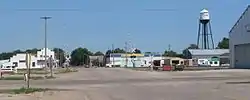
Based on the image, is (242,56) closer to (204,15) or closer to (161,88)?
(204,15)

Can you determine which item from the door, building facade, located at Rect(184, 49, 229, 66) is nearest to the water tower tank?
building facade, located at Rect(184, 49, 229, 66)

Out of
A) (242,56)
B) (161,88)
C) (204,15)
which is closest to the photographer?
(161,88)

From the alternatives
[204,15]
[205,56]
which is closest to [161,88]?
[204,15]

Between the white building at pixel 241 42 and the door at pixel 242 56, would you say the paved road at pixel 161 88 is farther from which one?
the white building at pixel 241 42

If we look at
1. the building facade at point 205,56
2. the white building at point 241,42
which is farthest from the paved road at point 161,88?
→ the building facade at point 205,56

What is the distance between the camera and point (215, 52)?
175m

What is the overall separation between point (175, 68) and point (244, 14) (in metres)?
15.6

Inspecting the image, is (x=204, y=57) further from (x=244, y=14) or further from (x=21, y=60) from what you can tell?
(x=244, y=14)

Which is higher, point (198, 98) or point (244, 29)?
point (244, 29)

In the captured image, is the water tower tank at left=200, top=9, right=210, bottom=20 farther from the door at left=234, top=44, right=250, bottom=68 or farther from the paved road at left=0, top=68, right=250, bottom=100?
the paved road at left=0, top=68, right=250, bottom=100

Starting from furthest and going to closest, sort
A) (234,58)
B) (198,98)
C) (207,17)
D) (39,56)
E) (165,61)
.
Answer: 1. (39,56)
2. (207,17)
3. (165,61)
4. (234,58)
5. (198,98)

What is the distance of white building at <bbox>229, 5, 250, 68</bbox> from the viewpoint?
88.6 m

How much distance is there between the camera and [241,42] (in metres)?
91.5

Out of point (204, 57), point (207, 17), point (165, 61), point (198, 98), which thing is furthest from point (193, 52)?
point (198, 98)
